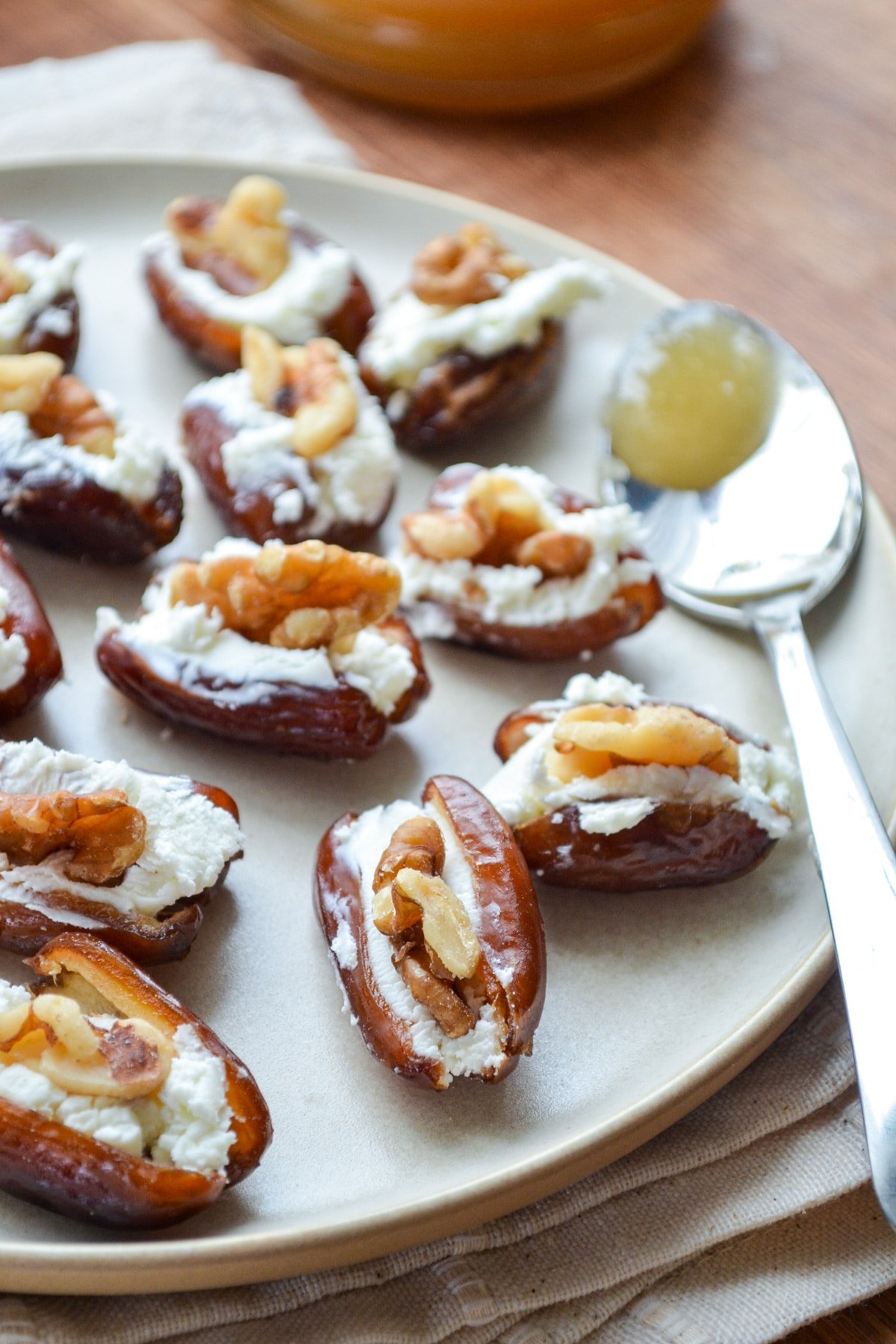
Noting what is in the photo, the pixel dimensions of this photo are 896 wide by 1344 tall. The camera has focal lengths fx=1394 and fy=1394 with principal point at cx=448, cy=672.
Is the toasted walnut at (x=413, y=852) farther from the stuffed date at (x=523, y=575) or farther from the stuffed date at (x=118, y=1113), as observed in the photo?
the stuffed date at (x=523, y=575)

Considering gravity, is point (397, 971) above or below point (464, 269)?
below

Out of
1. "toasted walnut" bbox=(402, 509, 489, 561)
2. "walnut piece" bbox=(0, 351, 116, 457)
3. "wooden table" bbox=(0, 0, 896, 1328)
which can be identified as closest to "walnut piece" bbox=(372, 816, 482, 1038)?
"toasted walnut" bbox=(402, 509, 489, 561)

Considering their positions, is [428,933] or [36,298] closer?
[428,933]

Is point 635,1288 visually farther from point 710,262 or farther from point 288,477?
point 710,262

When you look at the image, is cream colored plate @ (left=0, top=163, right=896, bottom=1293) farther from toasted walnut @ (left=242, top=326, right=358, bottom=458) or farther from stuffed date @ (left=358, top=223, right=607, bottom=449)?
toasted walnut @ (left=242, top=326, right=358, bottom=458)

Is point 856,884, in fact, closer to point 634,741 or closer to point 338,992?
point 634,741

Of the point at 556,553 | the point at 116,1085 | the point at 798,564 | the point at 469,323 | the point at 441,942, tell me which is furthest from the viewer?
the point at 469,323

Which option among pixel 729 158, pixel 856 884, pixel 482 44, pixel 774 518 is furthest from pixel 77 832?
pixel 729 158

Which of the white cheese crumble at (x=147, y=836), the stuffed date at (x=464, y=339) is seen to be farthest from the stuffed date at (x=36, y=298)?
the white cheese crumble at (x=147, y=836)
